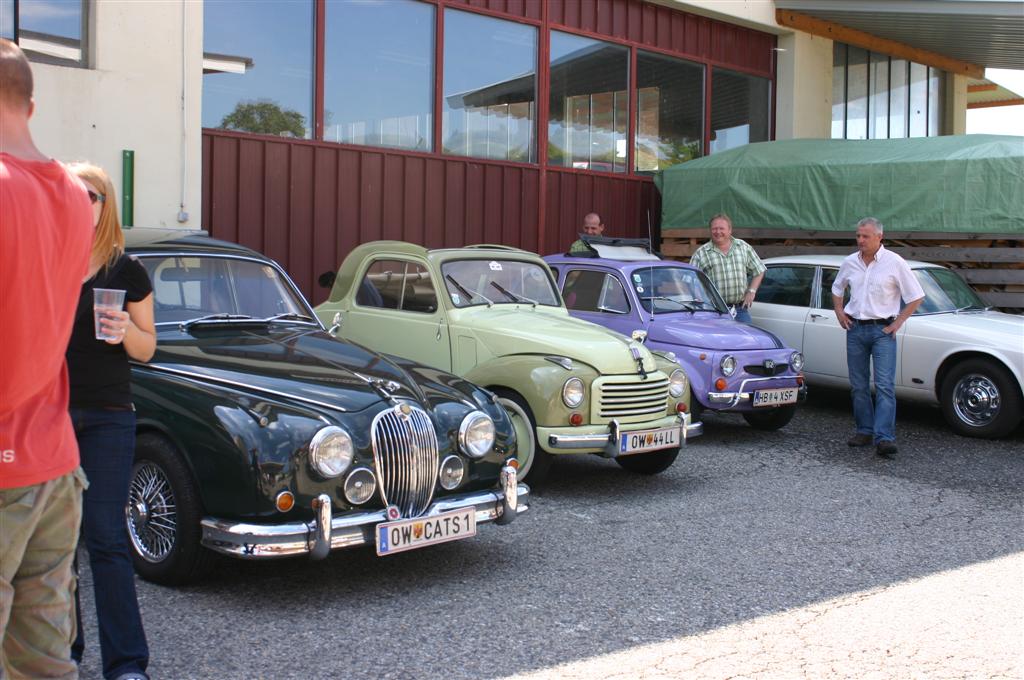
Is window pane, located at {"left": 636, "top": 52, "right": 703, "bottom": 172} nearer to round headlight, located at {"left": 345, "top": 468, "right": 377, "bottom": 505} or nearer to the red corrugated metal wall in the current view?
the red corrugated metal wall

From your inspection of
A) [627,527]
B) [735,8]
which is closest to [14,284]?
[627,527]

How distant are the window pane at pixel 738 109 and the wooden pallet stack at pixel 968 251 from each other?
359 centimetres

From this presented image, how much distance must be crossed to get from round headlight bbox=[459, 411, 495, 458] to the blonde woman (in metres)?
2.02

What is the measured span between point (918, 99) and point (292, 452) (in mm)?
17117

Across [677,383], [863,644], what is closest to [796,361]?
[677,383]

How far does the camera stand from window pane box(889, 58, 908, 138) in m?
18.2

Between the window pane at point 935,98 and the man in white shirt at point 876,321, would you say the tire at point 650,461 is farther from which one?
the window pane at point 935,98

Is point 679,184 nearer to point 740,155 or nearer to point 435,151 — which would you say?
point 740,155

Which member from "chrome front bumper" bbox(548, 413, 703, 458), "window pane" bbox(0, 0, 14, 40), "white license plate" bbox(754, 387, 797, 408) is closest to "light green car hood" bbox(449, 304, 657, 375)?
"chrome front bumper" bbox(548, 413, 703, 458)

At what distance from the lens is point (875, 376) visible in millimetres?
8703

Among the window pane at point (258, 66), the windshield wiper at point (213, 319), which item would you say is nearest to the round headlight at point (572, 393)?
the windshield wiper at point (213, 319)

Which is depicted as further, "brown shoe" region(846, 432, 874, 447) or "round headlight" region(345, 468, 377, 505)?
Result: "brown shoe" region(846, 432, 874, 447)

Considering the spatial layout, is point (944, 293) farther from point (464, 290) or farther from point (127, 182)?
point (127, 182)

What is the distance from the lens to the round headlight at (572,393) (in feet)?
22.3
